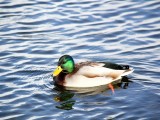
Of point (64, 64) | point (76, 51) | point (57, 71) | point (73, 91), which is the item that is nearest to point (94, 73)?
point (73, 91)

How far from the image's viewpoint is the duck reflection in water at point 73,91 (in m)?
12.0

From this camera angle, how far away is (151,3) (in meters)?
17.6

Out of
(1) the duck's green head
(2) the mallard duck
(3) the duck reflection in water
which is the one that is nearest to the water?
(3) the duck reflection in water

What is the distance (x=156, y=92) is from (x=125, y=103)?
834 mm

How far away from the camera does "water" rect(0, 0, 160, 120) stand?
11422 millimetres

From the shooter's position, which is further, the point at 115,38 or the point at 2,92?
the point at 115,38

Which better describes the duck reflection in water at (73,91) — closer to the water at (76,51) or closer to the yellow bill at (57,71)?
the water at (76,51)

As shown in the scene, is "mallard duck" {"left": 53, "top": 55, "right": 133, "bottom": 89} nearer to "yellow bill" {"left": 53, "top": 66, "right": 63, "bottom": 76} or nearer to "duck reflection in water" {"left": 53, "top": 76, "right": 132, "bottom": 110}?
"yellow bill" {"left": 53, "top": 66, "right": 63, "bottom": 76}

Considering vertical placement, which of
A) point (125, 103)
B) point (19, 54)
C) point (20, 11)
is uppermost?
point (20, 11)

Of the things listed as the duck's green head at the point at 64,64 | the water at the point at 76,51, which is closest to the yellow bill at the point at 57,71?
the duck's green head at the point at 64,64

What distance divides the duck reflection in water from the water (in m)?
0.02

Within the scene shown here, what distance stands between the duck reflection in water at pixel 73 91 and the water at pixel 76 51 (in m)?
0.02

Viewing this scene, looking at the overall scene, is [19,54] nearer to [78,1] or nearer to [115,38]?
[115,38]

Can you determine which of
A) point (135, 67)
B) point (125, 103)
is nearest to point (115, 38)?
point (135, 67)
